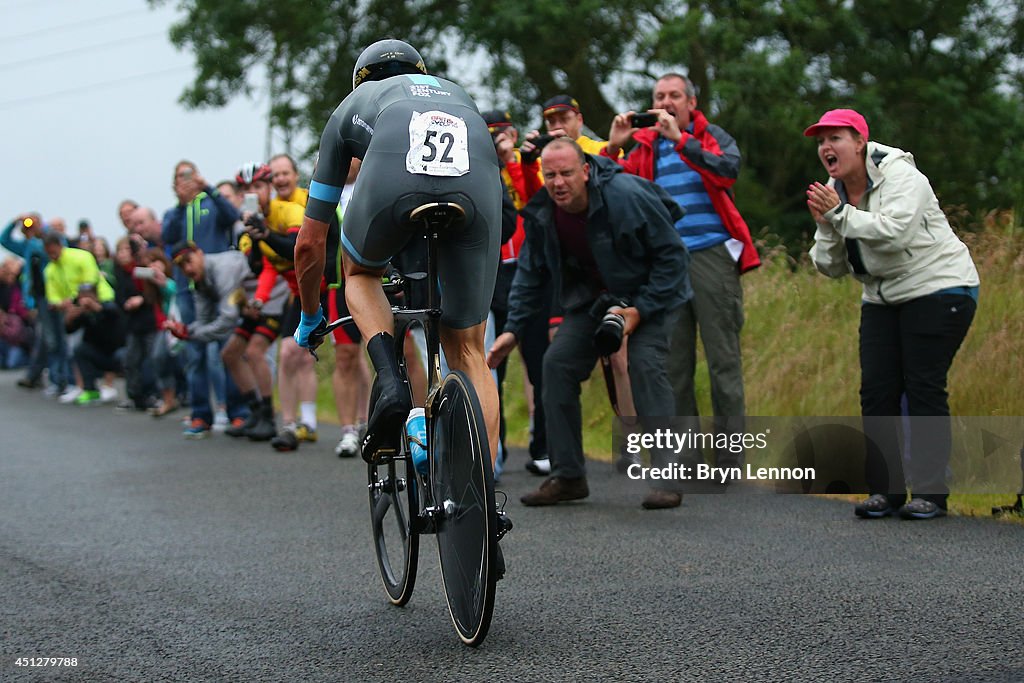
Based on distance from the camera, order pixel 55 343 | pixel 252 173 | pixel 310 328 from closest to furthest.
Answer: pixel 310 328 → pixel 252 173 → pixel 55 343

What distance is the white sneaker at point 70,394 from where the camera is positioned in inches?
→ 727

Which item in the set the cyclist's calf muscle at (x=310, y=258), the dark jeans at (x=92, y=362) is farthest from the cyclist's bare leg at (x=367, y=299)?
the dark jeans at (x=92, y=362)

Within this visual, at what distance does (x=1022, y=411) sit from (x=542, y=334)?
311cm

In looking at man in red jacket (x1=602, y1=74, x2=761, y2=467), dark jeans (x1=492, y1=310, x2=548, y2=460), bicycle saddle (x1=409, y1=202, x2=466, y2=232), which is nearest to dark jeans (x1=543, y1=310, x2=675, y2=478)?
man in red jacket (x1=602, y1=74, x2=761, y2=467)

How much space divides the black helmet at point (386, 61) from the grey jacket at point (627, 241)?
8.80 feet

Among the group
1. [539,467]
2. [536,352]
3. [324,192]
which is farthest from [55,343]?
[324,192]

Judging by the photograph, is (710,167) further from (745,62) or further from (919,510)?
(745,62)

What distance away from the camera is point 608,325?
7523 millimetres

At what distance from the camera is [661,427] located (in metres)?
7.90

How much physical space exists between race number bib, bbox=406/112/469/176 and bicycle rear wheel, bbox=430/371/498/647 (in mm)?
697

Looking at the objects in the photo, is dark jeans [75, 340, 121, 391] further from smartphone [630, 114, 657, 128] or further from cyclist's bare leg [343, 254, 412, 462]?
cyclist's bare leg [343, 254, 412, 462]

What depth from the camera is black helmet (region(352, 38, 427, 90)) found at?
5191 millimetres

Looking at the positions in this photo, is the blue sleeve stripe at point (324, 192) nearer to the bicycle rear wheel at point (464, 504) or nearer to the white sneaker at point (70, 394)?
the bicycle rear wheel at point (464, 504)

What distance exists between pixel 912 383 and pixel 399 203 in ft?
11.3
